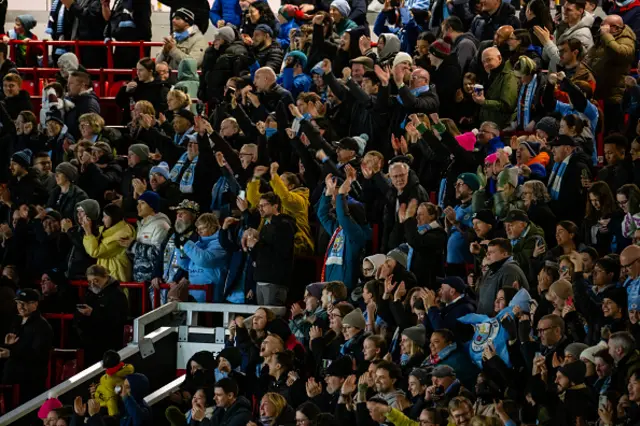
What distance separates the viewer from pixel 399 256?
16.5 meters

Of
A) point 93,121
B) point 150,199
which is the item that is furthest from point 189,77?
point 150,199

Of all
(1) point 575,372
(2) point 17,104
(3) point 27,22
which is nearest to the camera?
(1) point 575,372

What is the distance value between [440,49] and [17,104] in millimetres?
5351

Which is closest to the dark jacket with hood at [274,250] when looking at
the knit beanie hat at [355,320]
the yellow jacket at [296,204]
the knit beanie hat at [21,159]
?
the yellow jacket at [296,204]

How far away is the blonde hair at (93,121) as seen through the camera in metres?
20.0

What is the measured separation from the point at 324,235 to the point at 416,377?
3.62m

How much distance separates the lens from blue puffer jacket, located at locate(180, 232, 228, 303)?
17422 millimetres

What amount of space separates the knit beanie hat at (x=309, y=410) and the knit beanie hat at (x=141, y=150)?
209 inches

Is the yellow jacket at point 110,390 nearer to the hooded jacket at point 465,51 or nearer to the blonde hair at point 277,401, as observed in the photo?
the blonde hair at point 277,401

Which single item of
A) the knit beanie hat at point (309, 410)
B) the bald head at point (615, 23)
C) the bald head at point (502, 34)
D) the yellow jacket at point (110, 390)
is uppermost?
the bald head at point (615, 23)

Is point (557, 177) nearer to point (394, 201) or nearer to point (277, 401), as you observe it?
point (394, 201)

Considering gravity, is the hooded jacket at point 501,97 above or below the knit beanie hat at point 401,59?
below

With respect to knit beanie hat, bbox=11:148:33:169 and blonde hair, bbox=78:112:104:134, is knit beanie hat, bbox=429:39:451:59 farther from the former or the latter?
knit beanie hat, bbox=11:148:33:169

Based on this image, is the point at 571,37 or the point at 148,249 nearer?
the point at 148,249
